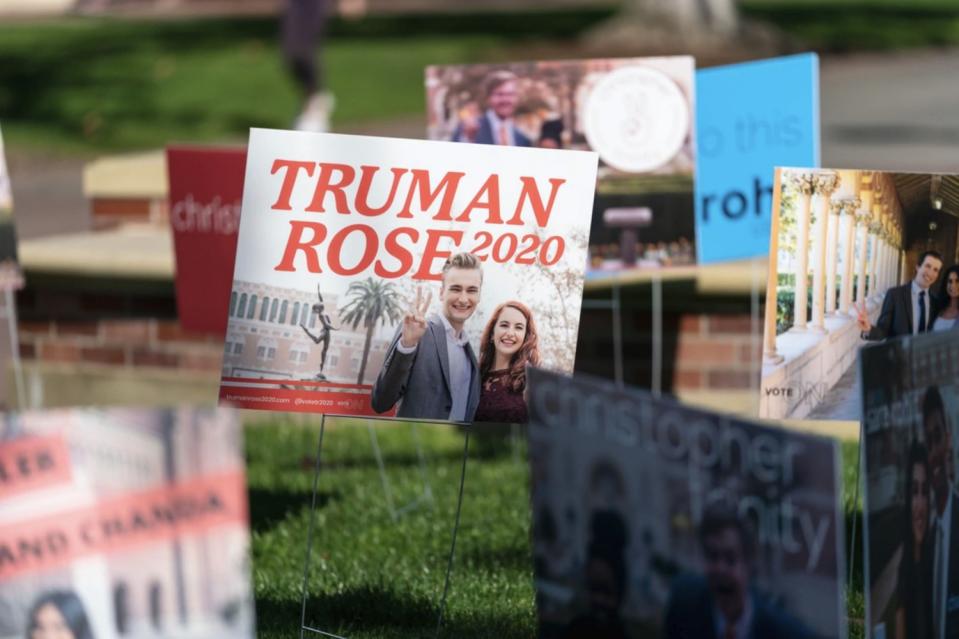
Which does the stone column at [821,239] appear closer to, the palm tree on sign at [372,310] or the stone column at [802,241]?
the stone column at [802,241]

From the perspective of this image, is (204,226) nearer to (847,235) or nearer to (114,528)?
(847,235)

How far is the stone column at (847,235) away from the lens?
172 inches

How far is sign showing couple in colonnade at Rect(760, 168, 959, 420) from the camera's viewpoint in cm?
436

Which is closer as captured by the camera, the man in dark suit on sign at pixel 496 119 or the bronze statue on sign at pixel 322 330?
the bronze statue on sign at pixel 322 330

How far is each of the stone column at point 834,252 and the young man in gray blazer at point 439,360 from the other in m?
0.88

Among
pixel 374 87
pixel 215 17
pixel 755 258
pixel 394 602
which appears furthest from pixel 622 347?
pixel 215 17

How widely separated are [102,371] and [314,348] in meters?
4.15

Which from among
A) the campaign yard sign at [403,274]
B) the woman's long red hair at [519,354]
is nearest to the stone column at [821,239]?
the campaign yard sign at [403,274]

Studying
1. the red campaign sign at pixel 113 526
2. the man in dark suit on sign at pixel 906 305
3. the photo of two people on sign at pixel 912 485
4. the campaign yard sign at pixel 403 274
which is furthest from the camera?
the man in dark suit on sign at pixel 906 305

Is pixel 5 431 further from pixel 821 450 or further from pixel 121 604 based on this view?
pixel 821 450

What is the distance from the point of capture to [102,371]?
8.24 meters

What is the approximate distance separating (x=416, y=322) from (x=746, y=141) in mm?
2744

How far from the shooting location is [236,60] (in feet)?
68.9

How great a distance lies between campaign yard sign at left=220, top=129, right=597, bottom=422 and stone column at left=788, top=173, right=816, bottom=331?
0.55m
